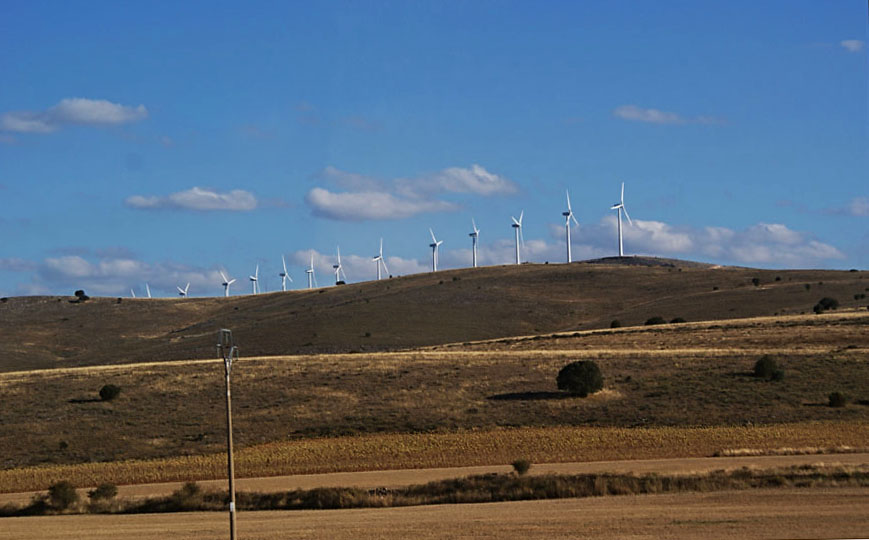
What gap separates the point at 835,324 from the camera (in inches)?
3851

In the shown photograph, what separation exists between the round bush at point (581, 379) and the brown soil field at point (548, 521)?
28024mm

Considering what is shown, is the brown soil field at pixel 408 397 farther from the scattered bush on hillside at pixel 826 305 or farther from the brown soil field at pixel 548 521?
the scattered bush on hillside at pixel 826 305

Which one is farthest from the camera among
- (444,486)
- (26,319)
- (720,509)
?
(26,319)

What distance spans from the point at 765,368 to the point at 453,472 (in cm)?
2995

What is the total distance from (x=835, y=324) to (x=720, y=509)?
6730 cm

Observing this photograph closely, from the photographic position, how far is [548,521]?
35.5m

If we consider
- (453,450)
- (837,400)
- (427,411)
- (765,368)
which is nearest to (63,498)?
(453,450)

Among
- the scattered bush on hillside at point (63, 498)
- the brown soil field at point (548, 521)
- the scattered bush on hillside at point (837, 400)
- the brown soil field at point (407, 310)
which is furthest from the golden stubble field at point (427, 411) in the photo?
the brown soil field at point (407, 310)

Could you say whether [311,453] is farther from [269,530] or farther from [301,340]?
[301,340]

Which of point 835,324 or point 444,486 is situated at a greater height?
point 835,324

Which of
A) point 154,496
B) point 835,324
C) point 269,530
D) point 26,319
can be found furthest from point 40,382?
point 26,319

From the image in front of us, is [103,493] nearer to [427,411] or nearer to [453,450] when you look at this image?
[453,450]

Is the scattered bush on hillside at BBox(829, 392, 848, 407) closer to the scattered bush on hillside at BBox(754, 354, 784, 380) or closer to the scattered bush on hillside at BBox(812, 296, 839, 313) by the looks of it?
the scattered bush on hillside at BBox(754, 354, 784, 380)

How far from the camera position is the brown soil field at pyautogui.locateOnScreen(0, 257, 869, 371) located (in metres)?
138
